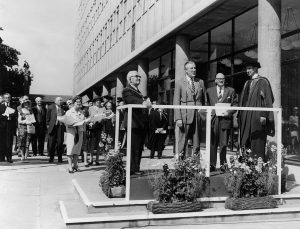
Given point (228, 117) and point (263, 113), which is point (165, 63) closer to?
point (228, 117)

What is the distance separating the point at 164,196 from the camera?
19.4 ft

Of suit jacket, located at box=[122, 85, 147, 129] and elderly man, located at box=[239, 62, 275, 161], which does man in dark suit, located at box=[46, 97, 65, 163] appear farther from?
elderly man, located at box=[239, 62, 275, 161]

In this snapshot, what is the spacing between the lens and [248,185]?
20.4 ft

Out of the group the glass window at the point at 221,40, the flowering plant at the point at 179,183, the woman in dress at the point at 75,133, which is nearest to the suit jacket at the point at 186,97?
the flowering plant at the point at 179,183

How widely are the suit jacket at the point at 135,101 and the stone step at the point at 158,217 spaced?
5.39 feet

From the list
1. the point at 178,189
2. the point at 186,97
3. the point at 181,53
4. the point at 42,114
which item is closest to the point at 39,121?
the point at 42,114

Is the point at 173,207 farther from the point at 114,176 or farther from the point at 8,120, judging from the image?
the point at 8,120

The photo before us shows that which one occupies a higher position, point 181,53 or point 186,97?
point 181,53

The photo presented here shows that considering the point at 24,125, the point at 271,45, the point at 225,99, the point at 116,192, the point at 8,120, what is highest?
the point at 271,45

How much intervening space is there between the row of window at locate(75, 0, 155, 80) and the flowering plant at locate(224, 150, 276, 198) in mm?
13109

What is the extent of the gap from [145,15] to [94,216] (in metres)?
15.1

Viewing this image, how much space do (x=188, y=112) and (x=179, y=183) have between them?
1.81m

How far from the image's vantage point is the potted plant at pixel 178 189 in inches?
230

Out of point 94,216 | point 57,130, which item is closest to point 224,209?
point 94,216
